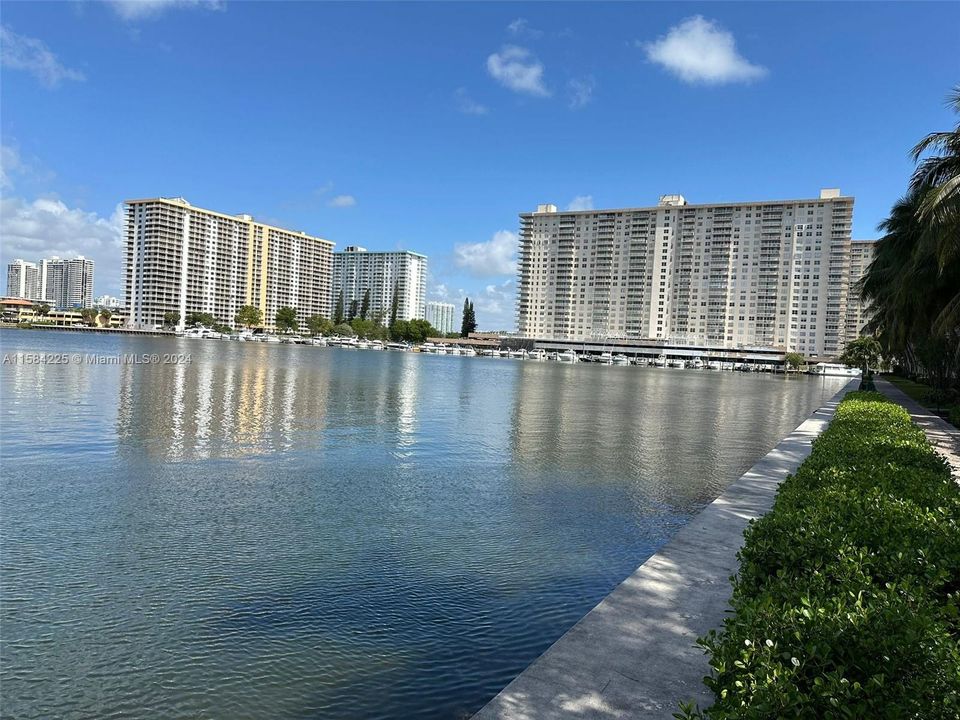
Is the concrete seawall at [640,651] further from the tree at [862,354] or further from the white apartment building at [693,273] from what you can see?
the white apartment building at [693,273]

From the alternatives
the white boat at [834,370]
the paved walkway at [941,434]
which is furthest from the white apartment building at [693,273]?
the paved walkway at [941,434]

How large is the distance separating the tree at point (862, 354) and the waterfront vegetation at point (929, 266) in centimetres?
6635

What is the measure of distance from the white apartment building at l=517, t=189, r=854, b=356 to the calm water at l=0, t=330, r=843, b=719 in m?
145

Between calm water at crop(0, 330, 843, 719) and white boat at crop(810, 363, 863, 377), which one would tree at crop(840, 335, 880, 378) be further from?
calm water at crop(0, 330, 843, 719)

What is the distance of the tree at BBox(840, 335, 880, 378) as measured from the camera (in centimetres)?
10682

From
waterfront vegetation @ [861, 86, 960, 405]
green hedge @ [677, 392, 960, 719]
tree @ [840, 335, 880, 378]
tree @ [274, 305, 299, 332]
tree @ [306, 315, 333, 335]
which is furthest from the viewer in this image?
tree @ [274, 305, 299, 332]

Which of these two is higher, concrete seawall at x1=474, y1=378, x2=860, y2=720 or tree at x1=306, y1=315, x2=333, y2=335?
tree at x1=306, y1=315, x2=333, y2=335

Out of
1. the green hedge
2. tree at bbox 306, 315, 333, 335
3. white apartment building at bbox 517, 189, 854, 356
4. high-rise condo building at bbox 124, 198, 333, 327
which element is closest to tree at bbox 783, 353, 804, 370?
white apartment building at bbox 517, 189, 854, 356

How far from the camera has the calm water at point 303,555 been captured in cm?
542

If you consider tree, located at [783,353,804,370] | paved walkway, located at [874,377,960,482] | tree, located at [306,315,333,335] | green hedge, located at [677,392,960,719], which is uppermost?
tree, located at [306,315,333,335]

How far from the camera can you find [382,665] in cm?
570

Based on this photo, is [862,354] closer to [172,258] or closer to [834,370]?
[834,370]

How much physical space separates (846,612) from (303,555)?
6.50 meters

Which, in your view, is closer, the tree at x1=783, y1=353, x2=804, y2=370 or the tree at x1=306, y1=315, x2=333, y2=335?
the tree at x1=783, y1=353, x2=804, y2=370
